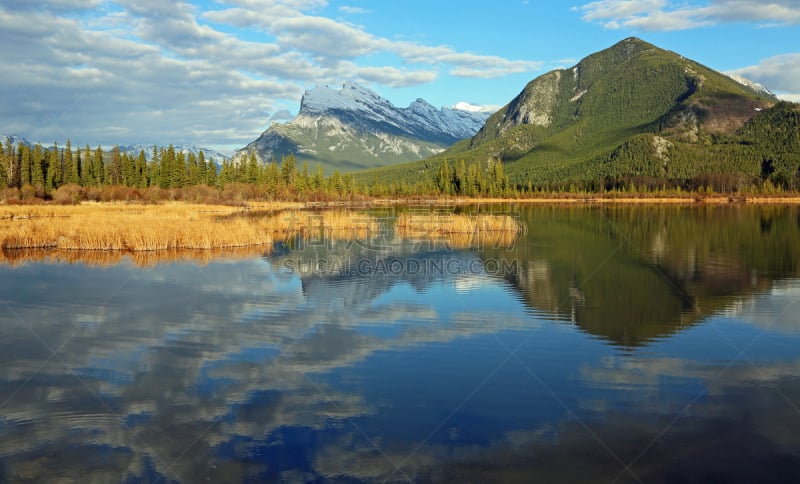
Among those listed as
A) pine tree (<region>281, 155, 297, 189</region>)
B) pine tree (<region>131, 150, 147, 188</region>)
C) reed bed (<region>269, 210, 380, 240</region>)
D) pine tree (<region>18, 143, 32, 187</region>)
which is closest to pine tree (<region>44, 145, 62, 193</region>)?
pine tree (<region>18, 143, 32, 187</region>)

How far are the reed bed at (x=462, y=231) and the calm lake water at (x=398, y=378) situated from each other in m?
19.6

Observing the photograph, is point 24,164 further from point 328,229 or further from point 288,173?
point 328,229

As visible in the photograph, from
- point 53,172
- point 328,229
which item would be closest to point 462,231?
point 328,229

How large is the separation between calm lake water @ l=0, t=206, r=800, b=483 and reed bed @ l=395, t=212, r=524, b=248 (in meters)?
19.6

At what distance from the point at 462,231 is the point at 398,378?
46.0 metres

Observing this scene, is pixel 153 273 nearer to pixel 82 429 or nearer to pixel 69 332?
pixel 69 332

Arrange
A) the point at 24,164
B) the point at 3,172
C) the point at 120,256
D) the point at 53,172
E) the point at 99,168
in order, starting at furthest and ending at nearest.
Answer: the point at 99,168 → the point at 53,172 → the point at 24,164 → the point at 3,172 → the point at 120,256

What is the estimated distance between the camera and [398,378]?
15.7 m

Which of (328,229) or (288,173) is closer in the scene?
(328,229)

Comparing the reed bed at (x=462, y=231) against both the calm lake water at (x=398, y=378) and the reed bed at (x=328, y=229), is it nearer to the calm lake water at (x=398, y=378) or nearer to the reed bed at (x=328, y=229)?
the reed bed at (x=328, y=229)

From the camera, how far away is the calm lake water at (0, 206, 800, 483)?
10.9 m

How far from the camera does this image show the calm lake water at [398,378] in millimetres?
10883

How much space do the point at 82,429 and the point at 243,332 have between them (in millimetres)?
8576

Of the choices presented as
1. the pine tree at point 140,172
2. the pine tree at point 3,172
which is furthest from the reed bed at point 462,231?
the pine tree at point 140,172
